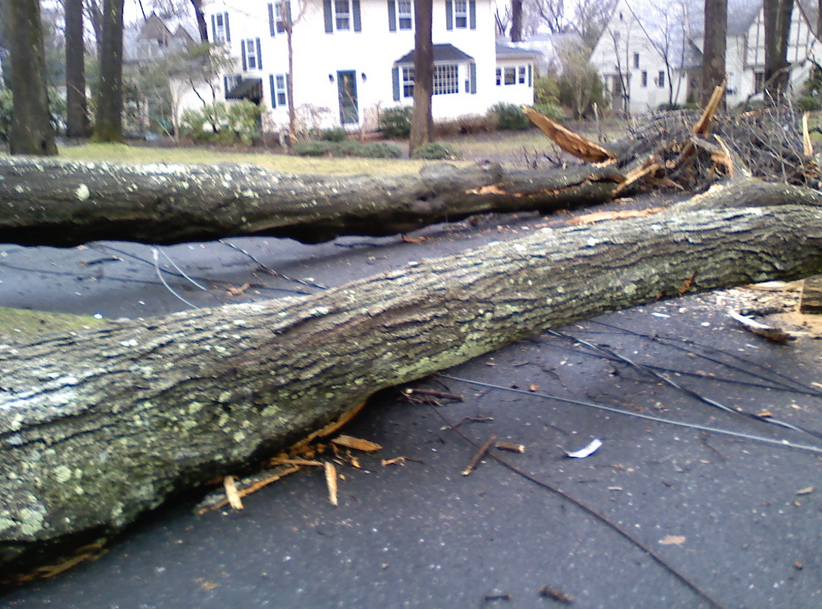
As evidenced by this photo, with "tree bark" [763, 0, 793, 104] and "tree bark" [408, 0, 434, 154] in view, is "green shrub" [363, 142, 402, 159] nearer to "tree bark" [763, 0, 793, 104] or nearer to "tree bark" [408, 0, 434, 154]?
"tree bark" [408, 0, 434, 154]

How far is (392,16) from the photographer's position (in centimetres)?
2969

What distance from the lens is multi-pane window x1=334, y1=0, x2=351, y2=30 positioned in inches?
1136

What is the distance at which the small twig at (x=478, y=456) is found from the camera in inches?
132

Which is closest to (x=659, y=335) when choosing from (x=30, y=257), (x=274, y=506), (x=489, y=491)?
(x=489, y=491)

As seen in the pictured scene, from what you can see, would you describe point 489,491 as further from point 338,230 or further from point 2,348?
point 338,230

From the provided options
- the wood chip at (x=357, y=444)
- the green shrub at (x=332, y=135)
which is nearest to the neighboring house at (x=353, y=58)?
the green shrub at (x=332, y=135)

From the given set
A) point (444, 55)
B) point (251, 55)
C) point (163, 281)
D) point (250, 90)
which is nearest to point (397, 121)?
point (444, 55)

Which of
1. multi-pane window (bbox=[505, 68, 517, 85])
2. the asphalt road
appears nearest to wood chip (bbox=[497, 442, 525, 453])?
the asphalt road

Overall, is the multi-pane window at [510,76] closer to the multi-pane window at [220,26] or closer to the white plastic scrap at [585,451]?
the multi-pane window at [220,26]

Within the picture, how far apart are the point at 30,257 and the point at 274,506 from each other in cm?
579

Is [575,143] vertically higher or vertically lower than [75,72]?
lower

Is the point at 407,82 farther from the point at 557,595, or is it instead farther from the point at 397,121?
the point at 557,595

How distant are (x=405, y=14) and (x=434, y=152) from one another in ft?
46.0

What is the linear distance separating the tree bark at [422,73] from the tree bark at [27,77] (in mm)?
8706
